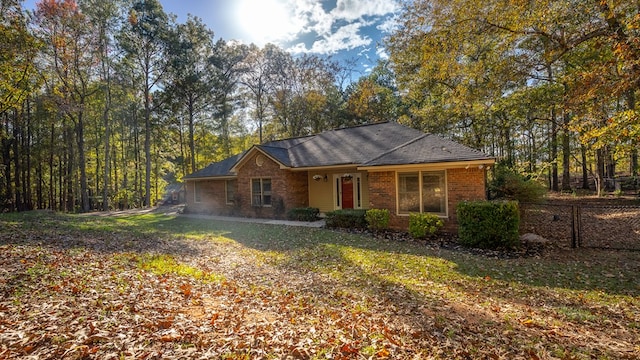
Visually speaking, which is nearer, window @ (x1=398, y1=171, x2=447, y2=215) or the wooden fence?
the wooden fence

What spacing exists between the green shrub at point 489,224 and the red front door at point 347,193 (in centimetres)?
590

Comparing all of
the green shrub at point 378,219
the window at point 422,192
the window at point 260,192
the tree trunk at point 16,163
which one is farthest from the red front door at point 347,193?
the tree trunk at point 16,163

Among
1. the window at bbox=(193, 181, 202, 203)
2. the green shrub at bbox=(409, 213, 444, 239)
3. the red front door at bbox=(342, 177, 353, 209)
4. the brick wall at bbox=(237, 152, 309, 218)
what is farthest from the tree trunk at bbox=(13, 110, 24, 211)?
the green shrub at bbox=(409, 213, 444, 239)

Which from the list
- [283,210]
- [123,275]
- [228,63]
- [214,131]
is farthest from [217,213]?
[214,131]

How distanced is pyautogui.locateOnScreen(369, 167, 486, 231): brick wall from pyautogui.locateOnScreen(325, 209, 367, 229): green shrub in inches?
31.1

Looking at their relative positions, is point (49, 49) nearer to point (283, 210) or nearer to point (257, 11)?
point (257, 11)

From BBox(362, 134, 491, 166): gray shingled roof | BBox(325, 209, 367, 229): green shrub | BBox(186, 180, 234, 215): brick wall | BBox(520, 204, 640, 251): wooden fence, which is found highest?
BBox(362, 134, 491, 166): gray shingled roof

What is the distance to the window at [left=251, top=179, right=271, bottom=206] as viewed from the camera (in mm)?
16092

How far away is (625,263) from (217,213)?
58.3 ft

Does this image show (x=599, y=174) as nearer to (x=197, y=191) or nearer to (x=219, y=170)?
(x=219, y=170)

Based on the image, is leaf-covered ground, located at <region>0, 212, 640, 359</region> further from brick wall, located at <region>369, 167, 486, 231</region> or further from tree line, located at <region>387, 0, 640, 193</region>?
tree line, located at <region>387, 0, 640, 193</region>

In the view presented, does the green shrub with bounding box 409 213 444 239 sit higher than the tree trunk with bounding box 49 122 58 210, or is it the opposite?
the tree trunk with bounding box 49 122 58 210

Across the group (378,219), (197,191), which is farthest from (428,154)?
(197,191)

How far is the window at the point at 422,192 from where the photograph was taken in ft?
35.7
